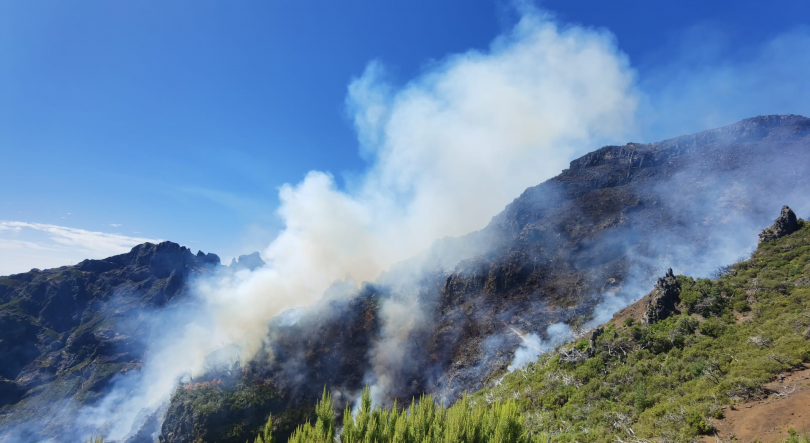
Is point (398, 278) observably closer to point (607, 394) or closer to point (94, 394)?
point (607, 394)

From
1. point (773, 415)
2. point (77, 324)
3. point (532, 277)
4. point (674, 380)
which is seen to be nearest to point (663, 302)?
point (674, 380)

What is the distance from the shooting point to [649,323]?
138 feet

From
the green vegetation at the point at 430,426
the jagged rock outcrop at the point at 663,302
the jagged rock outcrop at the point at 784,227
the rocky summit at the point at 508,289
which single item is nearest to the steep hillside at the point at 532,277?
the rocky summit at the point at 508,289

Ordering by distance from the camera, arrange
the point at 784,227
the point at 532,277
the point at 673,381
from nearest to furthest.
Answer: the point at 673,381 < the point at 784,227 < the point at 532,277

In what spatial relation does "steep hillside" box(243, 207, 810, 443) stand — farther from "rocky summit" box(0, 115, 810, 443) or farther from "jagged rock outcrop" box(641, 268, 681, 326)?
"rocky summit" box(0, 115, 810, 443)

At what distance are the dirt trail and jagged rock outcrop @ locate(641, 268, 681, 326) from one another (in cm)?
1636

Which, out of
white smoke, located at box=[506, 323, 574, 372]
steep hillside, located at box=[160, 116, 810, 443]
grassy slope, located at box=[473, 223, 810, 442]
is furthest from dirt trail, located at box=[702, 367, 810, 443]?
steep hillside, located at box=[160, 116, 810, 443]

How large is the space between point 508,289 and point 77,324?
187 meters

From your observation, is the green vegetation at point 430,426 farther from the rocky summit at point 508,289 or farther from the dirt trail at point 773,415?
the rocky summit at point 508,289

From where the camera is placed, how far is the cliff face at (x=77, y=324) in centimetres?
11112

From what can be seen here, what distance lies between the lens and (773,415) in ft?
75.2

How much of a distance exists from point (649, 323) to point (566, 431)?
19450 mm

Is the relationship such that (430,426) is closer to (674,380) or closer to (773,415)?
(674,380)

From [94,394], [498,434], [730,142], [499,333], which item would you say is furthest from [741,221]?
[94,394]
